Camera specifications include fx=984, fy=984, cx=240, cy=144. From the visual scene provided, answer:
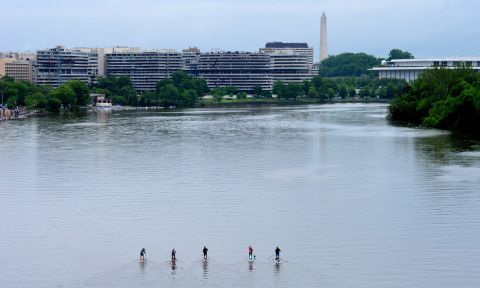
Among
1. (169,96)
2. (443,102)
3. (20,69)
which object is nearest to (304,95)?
(169,96)

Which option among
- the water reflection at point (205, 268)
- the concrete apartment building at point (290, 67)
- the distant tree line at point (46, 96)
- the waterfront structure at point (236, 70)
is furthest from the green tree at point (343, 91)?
the water reflection at point (205, 268)

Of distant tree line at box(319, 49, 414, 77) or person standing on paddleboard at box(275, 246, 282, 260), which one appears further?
distant tree line at box(319, 49, 414, 77)

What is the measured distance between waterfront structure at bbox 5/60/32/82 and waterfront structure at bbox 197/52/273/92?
1751 cm

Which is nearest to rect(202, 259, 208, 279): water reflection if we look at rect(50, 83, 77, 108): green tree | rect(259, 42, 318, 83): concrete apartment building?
rect(50, 83, 77, 108): green tree

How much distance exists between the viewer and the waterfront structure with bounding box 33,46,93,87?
9456cm

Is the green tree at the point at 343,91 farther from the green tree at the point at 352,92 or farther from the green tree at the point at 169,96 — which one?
the green tree at the point at 169,96

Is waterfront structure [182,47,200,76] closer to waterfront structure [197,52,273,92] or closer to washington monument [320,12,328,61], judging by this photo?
waterfront structure [197,52,273,92]

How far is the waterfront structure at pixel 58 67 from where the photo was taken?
310ft

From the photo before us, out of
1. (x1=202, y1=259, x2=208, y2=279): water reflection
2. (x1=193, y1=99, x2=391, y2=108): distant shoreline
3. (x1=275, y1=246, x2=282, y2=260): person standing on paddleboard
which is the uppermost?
(x1=193, y1=99, x2=391, y2=108): distant shoreline

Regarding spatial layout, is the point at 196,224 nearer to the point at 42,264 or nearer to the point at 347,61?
the point at 42,264

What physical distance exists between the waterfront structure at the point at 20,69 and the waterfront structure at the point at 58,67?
6.07 ft

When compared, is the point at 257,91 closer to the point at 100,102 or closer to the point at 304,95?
the point at 304,95

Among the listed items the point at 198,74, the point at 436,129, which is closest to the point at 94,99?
the point at 198,74

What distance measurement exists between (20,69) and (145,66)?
12504 millimetres
